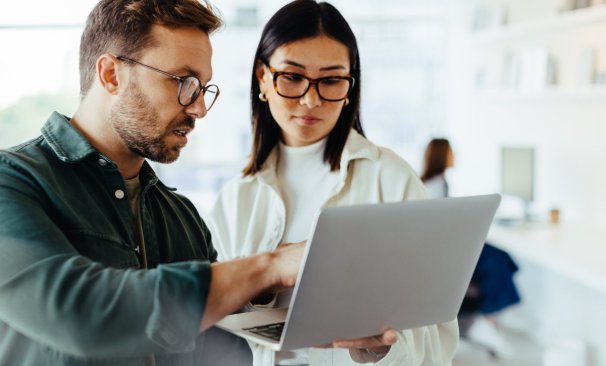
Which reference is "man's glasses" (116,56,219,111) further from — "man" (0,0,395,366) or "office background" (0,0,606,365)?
"office background" (0,0,606,365)

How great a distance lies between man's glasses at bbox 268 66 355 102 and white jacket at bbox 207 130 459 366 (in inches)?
5.1

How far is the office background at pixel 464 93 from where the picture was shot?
169 inches

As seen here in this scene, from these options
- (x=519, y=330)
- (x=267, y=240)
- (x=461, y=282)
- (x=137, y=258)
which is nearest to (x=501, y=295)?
(x=519, y=330)

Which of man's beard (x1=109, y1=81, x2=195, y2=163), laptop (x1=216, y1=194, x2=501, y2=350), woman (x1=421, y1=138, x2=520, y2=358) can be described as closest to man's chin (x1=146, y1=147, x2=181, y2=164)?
man's beard (x1=109, y1=81, x2=195, y2=163)

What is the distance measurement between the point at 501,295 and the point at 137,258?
313 cm

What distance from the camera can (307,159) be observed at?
73.2 inches

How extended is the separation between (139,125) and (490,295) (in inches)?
125

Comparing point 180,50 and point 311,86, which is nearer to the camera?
point 180,50

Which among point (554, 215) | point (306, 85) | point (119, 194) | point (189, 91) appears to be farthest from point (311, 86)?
point (554, 215)

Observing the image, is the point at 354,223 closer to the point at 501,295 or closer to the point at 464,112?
the point at 501,295

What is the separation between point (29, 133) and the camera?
5508 mm

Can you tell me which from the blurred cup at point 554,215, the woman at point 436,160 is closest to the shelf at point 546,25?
the woman at point 436,160

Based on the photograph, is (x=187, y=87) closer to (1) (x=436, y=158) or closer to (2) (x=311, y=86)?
(2) (x=311, y=86)

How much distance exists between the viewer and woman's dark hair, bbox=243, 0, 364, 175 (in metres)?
1.74
